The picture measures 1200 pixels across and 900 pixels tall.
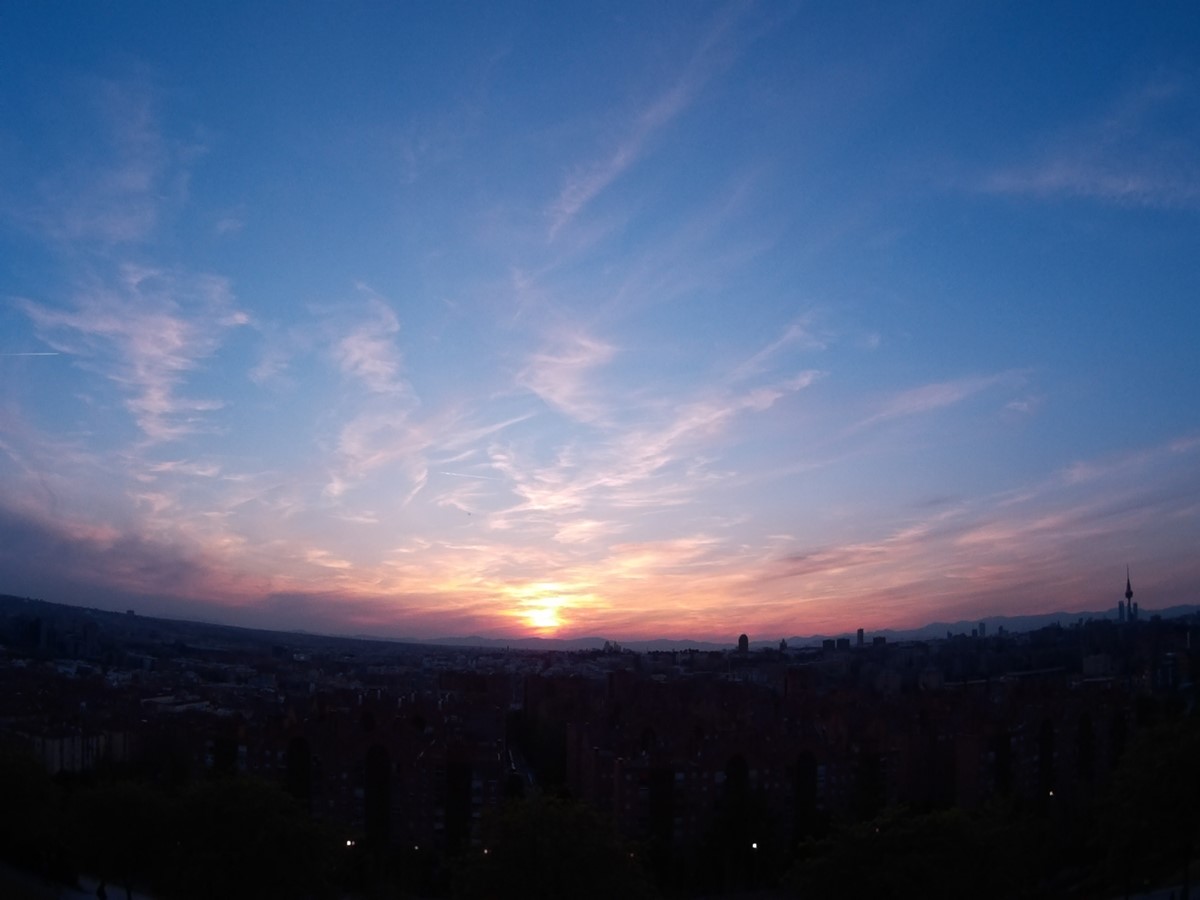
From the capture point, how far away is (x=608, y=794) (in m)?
25.8

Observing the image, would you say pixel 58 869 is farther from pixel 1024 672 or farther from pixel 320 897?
pixel 1024 672

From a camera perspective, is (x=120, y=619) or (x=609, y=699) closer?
(x=609, y=699)

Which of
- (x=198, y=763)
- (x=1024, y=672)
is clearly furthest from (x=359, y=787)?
(x=1024, y=672)

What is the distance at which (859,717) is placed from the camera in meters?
34.3

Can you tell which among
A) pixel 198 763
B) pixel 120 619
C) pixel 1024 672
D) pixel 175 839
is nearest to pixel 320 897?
pixel 175 839

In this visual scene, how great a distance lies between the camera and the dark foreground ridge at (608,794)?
44.5 ft

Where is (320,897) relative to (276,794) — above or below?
below

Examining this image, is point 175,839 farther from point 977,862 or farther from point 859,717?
point 859,717

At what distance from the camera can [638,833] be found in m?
24.6

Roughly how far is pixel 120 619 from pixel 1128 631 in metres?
138

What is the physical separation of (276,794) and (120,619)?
164 metres

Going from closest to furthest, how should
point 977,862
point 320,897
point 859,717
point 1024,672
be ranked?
point 977,862
point 320,897
point 859,717
point 1024,672

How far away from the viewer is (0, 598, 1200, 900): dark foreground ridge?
13.6 meters

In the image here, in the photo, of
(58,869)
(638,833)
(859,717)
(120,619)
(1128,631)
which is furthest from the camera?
(120,619)
